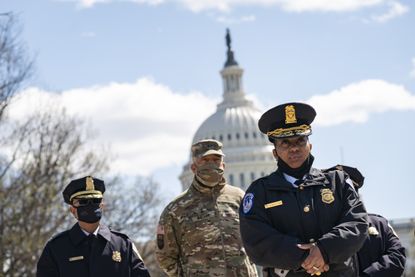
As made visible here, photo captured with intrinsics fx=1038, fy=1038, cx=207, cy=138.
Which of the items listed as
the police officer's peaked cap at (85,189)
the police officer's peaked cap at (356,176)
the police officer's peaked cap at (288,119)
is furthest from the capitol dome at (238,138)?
the police officer's peaked cap at (288,119)

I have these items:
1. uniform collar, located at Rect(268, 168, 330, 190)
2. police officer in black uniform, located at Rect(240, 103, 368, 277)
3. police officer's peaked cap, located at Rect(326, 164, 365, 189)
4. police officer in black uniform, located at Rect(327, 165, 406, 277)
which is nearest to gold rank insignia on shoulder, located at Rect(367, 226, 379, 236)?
police officer in black uniform, located at Rect(327, 165, 406, 277)

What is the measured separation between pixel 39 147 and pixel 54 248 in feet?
88.3

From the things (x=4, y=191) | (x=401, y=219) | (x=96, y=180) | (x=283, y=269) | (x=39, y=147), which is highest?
(x=401, y=219)

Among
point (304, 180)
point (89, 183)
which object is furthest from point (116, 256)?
point (304, 180)

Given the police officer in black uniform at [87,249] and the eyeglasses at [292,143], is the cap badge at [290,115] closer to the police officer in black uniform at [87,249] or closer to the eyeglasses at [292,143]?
the eyeglasses at [292,143]

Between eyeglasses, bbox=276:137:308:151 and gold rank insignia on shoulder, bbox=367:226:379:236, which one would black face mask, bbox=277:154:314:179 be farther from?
gold rank insignia on shoulder, bbox=367:226:379:236

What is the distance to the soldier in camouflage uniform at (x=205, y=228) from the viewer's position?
884cm

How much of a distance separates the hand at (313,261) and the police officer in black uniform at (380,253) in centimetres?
100

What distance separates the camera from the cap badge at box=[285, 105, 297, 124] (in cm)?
682

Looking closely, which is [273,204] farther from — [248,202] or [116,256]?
[116,256]

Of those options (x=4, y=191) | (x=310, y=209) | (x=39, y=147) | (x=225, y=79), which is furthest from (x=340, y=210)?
(x=225, y=79)

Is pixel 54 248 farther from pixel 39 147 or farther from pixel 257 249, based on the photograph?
pixel 39 147

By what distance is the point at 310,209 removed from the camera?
6594 millimetres

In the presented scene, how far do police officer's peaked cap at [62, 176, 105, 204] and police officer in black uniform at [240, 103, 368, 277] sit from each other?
2005 mm
